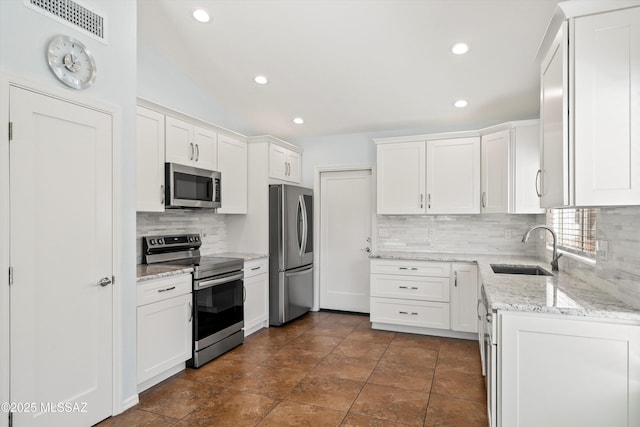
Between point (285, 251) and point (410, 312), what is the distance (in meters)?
1.62

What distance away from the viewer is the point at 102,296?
243cm

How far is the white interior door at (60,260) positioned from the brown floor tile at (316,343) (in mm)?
1850

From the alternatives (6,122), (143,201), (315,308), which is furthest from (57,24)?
(315,308)

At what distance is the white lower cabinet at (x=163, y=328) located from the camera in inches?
109

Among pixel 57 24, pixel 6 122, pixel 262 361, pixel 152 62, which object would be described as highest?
pixel 152 62

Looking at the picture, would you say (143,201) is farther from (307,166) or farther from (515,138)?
(515,138)

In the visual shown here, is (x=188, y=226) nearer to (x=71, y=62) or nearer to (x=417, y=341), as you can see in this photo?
(x=71, y=62)

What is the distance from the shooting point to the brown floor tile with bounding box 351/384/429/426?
2.49 metres

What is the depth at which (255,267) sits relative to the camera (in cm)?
425

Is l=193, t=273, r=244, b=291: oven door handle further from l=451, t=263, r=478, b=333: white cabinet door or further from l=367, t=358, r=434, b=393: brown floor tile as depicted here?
l=451, t=263, r=478, b=333: white cabinet door

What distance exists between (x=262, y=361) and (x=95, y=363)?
145 centimetres

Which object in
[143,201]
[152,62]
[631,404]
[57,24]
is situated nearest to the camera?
[631,404]

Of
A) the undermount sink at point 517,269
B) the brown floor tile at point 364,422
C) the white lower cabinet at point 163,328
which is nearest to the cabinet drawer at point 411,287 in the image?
the undermount sink at point 517,269

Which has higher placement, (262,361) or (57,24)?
(57,24)
